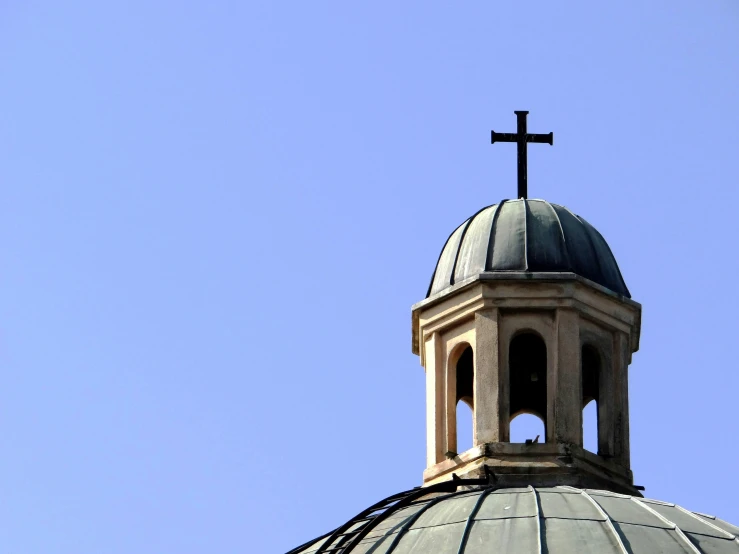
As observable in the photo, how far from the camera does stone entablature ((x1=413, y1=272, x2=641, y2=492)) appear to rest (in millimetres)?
48969

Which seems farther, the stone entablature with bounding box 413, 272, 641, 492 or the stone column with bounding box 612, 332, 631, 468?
the stone column with bounding box 612, 332, 631, 468

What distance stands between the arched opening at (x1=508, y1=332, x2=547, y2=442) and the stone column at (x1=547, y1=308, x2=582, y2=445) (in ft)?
4.28

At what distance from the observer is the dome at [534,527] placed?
1726 inches

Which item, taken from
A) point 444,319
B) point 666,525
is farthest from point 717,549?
point 444,319

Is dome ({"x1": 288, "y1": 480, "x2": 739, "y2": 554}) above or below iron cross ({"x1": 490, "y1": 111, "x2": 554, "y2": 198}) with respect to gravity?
below

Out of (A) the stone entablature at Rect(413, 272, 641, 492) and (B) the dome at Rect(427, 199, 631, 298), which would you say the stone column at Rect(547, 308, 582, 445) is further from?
(B) the dome at Rect(427, 199, 631, 298)

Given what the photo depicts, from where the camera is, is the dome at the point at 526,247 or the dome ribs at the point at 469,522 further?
the dome at the point at 526,247

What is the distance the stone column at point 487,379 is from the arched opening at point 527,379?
49.8 inches

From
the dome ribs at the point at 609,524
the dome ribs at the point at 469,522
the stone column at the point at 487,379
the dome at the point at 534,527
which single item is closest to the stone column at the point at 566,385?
the stone column at the point at 487,379

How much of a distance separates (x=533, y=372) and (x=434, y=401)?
1.86 m

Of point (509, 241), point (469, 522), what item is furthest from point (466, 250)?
point (469, 522)

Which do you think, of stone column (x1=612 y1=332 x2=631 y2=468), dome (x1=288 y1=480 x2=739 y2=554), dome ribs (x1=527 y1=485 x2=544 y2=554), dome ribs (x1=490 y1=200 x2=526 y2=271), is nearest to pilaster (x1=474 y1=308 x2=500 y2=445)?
dome ribs (x1=490 y1=200 x2=526 y2=271)

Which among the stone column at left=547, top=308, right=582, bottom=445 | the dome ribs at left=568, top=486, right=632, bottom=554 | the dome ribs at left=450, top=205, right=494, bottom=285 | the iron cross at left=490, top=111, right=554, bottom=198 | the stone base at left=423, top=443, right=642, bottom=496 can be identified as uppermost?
the iron cross at left=490, top=111, right=554, bottom=198

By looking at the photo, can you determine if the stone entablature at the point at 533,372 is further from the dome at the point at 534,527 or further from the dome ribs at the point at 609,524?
the dome ribs at the point at 609,524
